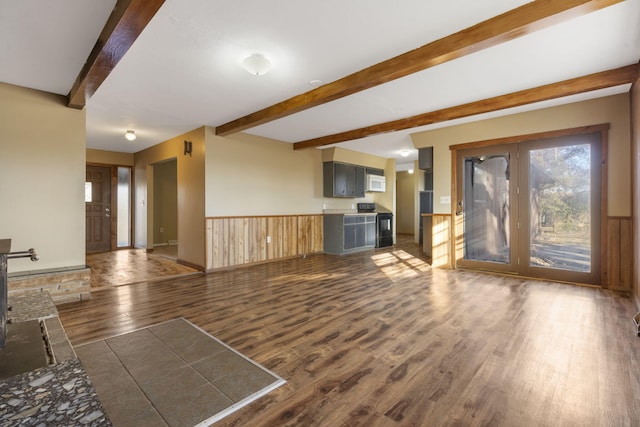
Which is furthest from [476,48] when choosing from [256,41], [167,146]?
[167,146]

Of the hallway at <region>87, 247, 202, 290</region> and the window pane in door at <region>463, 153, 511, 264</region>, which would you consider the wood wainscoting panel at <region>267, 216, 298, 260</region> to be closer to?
the hallway at <region>87, 247, 202, 290</region>

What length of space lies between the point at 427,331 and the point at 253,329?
151 centimetres

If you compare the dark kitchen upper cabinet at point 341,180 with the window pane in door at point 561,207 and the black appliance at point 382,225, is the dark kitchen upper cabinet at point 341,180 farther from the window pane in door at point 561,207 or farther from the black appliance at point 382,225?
the window pane in door at point 561,207

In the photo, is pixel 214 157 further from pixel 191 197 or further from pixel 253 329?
pixel 253 329

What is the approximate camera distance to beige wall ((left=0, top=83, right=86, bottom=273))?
3.32 meters

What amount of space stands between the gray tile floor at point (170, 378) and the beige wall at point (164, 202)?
20.5 ft

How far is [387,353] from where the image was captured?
220 cm

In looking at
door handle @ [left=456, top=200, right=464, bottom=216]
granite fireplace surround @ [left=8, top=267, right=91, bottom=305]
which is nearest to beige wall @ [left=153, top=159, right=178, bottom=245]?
granite fireplace surround @ [left=8, top=267, right=91, bottom=305]

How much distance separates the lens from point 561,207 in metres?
4.25

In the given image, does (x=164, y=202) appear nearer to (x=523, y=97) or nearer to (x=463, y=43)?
(x=463, y=43)

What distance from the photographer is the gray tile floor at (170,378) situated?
1.56 meters

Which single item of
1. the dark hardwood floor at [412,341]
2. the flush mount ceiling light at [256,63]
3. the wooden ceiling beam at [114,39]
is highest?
the flush mount ceiling light at [256,63]

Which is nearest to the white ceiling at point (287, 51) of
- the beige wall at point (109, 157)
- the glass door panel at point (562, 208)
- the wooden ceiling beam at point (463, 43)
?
the wooden ceiling beam at point (463, 43)

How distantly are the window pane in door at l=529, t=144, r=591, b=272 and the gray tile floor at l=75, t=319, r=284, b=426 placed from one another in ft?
14.4
